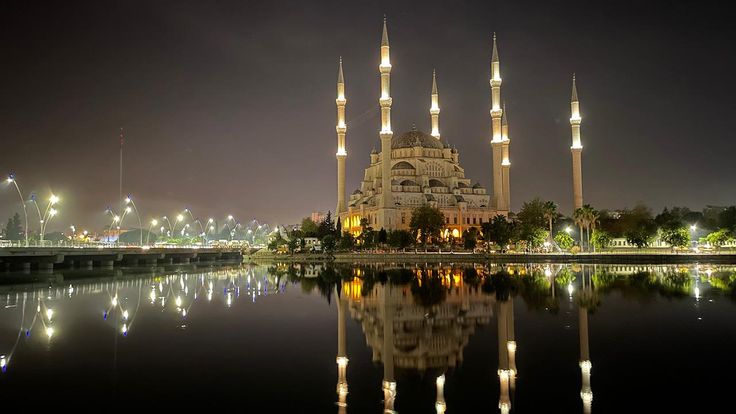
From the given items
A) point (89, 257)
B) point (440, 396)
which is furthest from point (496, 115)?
point (440, 396)

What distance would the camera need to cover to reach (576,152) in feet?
276

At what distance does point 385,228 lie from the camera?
8994 centimetres

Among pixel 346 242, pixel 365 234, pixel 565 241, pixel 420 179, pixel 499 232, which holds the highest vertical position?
pixel 420 179

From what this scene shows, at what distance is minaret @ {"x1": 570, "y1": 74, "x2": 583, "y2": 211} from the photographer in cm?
8269

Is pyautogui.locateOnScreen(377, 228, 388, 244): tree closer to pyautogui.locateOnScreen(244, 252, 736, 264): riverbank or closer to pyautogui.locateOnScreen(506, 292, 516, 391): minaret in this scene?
pyautogui.locateOnScreen(244, 252, 736, 264): riverbank

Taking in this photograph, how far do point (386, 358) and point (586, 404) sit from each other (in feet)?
17.4

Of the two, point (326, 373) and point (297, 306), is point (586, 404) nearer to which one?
point (326, 373)

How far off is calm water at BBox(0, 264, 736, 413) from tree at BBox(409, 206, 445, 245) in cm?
5750

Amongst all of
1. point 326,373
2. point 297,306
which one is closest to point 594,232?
point 297,306

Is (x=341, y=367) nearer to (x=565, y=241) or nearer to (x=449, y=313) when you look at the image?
(x=449, y=313)

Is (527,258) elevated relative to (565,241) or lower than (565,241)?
lower

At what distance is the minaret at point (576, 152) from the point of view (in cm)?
8269

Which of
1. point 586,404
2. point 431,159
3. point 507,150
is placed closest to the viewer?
point 586,404

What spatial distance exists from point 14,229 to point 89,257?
284ft
